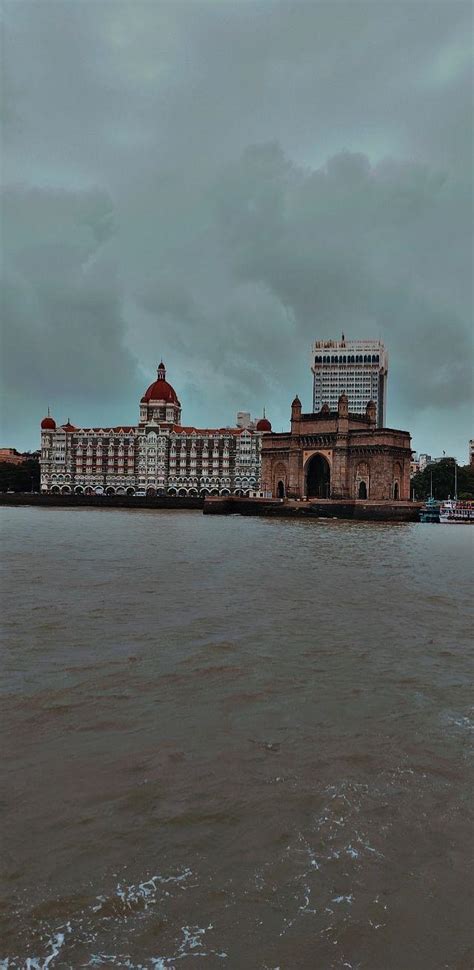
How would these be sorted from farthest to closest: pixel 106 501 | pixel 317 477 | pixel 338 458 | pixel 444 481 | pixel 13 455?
1. pixel 13 455
2. pixel 444 481
3. pixel 106 501
4. pixel 317 477
5. pixel 338 458

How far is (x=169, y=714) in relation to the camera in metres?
6.11

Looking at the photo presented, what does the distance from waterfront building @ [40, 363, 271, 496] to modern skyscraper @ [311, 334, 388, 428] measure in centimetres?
3922

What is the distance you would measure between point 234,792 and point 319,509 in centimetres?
5610

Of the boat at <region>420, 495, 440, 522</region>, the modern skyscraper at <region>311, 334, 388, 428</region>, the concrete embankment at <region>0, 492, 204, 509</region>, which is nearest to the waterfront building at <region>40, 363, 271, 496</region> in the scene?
the concrete embankment at <region>0, 492, 204, 509</region>

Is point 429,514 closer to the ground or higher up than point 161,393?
closer to the ground

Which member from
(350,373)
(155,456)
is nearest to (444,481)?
(155,456)

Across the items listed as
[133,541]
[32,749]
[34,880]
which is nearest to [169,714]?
[32,749]

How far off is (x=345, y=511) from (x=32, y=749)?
54728 millimetres

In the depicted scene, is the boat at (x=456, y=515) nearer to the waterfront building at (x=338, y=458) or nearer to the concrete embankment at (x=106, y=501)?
the waterfront building at (x=338, y=458)

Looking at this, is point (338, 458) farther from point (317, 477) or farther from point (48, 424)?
point (48, 424)

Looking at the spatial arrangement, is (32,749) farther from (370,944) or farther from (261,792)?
(370,944)

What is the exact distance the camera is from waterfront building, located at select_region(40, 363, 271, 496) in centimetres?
10512

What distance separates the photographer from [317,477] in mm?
80062

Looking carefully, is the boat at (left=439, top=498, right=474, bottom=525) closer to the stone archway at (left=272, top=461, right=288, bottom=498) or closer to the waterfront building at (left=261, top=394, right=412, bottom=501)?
the waterfront building at (left=261, top=394, right=412, bottom=501)
